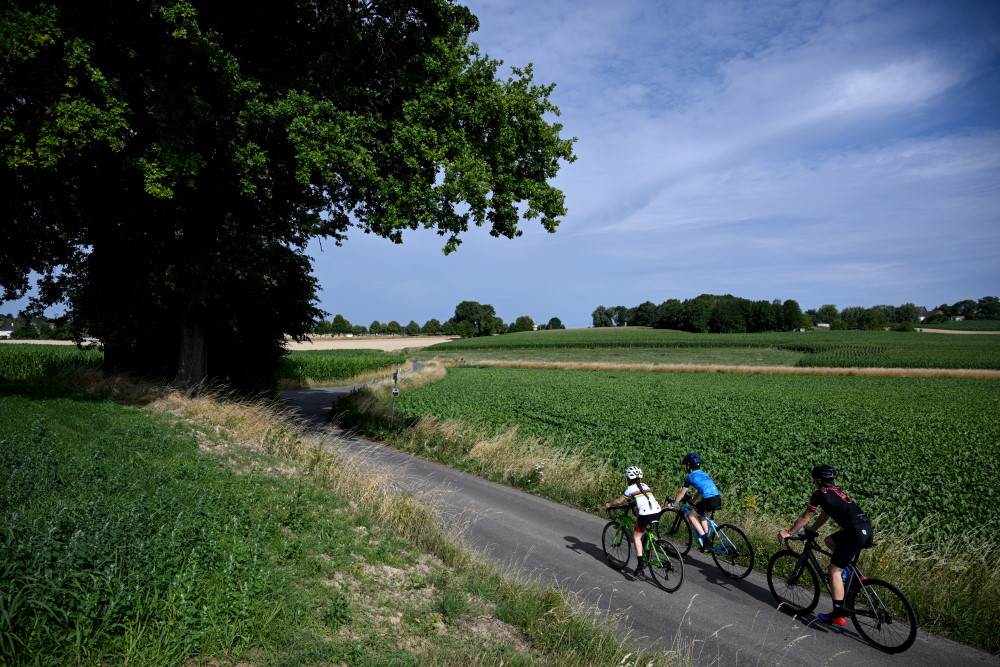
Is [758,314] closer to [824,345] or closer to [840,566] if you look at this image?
[824,345]

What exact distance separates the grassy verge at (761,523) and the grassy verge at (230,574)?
4.63 meters

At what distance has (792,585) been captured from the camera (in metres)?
7.78

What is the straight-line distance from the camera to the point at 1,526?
16.0 feet

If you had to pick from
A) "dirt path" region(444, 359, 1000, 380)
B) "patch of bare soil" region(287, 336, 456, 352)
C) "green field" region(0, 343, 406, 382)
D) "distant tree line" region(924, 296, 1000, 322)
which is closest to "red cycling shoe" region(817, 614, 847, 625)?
"green field" region(0, 343, 406, 382)

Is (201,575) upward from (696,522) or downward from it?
upward

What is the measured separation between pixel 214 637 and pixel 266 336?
20.6 m

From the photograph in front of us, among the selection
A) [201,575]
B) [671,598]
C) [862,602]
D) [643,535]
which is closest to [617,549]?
[643,535]

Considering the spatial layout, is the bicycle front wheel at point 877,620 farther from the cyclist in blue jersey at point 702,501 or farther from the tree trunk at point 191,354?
the tree trunk at point 191,354

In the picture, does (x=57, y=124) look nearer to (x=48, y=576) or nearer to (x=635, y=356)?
(x=48, y=576)

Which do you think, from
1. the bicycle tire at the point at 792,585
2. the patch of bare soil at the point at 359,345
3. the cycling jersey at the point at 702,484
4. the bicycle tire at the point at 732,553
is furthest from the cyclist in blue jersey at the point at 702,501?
the patch of bare soil at the point at 359,345

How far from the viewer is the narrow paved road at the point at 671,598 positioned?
643 cm

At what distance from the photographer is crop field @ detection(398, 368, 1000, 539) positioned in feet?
39.9

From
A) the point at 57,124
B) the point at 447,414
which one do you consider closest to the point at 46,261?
the point at 57,124

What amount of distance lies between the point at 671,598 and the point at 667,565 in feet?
1.50
